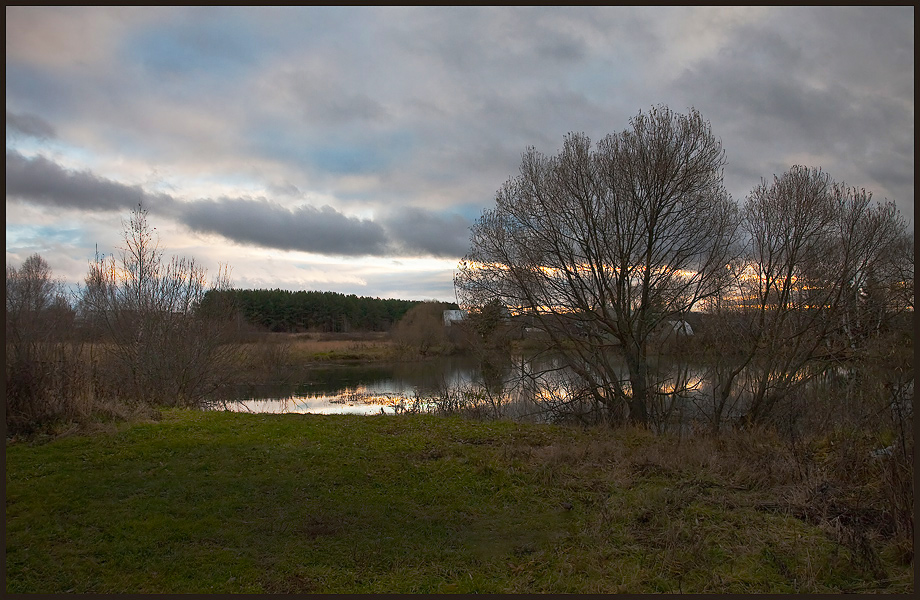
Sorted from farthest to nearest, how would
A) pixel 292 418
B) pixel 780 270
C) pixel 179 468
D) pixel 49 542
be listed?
pixel 780 270
pixel 292 418
pixel 179 468
pixel 49 542

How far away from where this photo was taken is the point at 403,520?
5168mm

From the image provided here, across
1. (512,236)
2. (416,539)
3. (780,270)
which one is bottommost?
(416,539)

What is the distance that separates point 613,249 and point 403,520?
921 cm

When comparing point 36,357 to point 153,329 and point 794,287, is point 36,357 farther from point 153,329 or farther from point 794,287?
point 794,287

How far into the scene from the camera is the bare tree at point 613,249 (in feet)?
39.8

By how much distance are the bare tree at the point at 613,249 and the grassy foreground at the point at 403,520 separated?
16.7 feet

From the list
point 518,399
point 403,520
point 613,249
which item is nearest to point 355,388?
point 518,399

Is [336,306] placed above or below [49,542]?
above

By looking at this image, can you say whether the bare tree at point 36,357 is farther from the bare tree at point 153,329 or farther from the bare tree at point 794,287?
the bare tree at point 794,287

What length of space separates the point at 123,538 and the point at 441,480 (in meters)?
3.17

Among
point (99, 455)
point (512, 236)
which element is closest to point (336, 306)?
point (512, 236)

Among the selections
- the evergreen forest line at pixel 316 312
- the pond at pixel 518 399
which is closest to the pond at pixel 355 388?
the pond at pixel 518 399

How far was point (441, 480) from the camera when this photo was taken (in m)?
6.42

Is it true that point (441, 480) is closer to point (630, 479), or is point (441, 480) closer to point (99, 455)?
point (630, 479)
